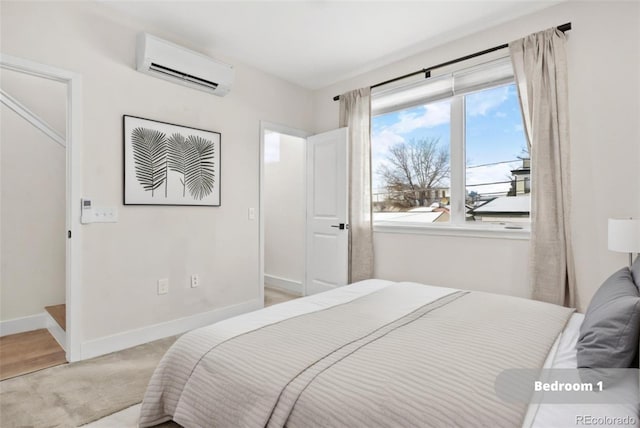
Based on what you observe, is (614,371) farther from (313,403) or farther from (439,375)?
(313,403)

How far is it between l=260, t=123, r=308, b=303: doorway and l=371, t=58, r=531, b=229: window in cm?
111

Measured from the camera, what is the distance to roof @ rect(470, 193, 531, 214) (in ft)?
9.21

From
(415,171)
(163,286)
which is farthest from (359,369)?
(415,171)

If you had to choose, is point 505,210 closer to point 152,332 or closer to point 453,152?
point 453,152

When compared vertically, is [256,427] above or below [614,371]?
below

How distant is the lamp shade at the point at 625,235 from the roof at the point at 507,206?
30.7 inches

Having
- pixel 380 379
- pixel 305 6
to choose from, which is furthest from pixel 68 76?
pixel 380 379

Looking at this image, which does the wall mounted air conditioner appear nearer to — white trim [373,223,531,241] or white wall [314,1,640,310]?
white trim [373,223,531,241]

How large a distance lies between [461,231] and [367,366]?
87.2 inches

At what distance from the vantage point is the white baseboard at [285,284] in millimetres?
4531

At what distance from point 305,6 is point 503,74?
1697mm

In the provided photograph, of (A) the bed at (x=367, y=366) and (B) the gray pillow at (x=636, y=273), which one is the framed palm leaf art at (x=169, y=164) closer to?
(A) the bed at (x=367, y=366)

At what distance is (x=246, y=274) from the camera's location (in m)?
A: 3.62

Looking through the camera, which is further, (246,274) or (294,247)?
(294,247)
